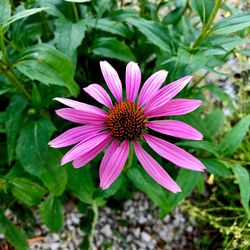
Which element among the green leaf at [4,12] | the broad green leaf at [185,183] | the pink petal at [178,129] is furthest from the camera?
the broad green leaf at [185,183]

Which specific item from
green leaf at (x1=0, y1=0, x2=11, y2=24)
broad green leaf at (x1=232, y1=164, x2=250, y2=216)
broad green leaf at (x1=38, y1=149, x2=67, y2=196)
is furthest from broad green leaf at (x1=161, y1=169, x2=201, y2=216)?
green leaf at (x1=0, y1=0, x2=11, y2=24)

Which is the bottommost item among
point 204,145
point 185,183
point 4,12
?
point 185,183

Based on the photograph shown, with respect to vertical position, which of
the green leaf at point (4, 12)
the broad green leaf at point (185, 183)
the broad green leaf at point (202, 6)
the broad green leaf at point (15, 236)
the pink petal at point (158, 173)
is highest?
the green leaf at point (4, 12)

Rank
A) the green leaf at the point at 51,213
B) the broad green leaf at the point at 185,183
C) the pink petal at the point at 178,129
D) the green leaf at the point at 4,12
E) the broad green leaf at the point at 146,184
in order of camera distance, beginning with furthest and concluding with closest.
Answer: the green leaf at the point at 51,213
the broad green leaf at the point at 185,183
the broad green leaf at the point at 146,184
the green leaf at the point at 4,12
the pink petal at the point at 178,129

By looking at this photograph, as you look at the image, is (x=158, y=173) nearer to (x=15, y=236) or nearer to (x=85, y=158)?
(x=85, y=158)

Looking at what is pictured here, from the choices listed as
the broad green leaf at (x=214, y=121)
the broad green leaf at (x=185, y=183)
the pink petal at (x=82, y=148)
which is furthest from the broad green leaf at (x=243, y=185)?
the pink petal at (x=82, y=148)

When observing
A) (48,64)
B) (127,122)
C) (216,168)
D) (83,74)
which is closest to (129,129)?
(127,122)

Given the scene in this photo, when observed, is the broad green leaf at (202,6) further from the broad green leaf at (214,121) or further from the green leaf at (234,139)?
the broad green leaf at (214,121)
